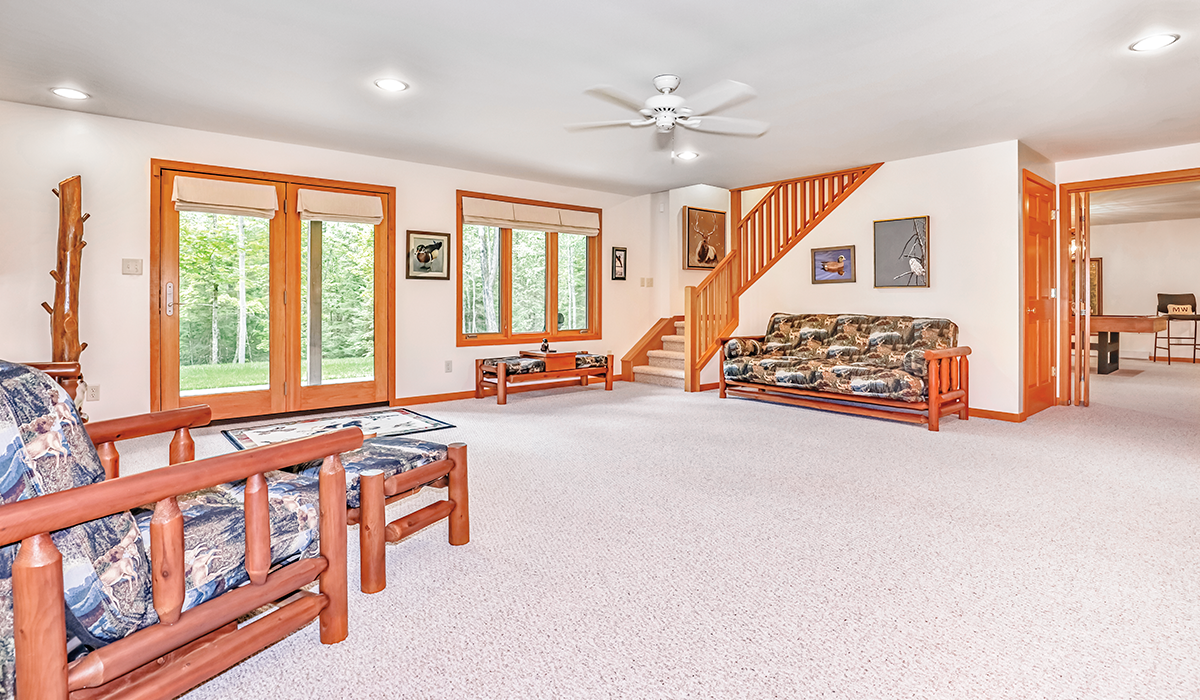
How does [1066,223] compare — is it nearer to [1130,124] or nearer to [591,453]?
[1130,124]

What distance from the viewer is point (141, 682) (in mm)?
1298

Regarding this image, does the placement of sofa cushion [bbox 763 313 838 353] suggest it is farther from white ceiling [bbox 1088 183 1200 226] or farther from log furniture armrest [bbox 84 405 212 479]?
log furniture armrest [bbox 84 405 212 479]

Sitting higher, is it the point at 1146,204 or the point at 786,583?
the point at 1146,204

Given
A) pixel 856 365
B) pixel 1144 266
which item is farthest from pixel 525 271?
pixel 1144 266

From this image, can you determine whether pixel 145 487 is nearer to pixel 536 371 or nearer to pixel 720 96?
pixel 720 96

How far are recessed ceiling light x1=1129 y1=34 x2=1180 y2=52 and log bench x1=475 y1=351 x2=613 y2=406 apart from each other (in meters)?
4.88

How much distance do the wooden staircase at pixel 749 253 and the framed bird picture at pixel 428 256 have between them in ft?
8.77

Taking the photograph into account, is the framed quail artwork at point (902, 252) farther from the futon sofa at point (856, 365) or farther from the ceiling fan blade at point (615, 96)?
the ceiling fan blade at point (615, 96)

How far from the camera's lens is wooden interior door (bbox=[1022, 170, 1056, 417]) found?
17.6ft

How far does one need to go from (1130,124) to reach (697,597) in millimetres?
5164

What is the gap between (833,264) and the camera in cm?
646

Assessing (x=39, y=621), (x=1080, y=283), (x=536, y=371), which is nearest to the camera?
(x=39, y=621)

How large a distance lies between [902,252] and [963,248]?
521mm

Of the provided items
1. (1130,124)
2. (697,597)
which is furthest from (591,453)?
(1130,124)
